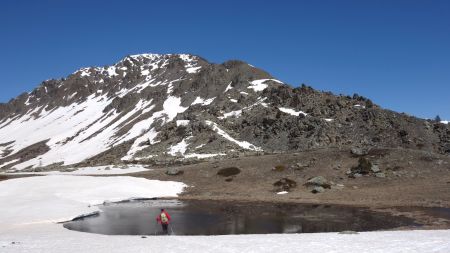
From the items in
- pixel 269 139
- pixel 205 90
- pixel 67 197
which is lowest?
pixel 67 197

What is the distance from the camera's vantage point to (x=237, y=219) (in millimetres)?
36562

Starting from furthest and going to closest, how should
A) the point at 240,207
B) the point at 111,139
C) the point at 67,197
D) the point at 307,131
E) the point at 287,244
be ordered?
the point at 111,139, the point at 307,131, the point at 67,197, the point at 240,207, the point at 287,244

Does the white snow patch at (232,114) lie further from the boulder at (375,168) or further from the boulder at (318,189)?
the boulder at (318,189)

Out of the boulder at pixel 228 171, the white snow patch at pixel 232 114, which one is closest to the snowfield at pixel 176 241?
the boulder at pixel 228 171

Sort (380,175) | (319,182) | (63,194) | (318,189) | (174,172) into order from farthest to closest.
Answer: (174,172), (380,175), (319,182), (63,194), (318,189)

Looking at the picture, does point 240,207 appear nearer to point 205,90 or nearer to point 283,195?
point 283,195

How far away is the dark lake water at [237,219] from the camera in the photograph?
31.8 m

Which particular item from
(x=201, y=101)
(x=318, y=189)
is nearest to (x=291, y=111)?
(x=201, y=101)

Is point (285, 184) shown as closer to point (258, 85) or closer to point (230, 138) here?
point (230, 138)

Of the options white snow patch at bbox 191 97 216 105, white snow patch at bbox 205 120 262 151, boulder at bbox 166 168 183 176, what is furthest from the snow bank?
white snow patch at bbox 191 97 216 105

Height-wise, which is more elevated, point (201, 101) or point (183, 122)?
point (201, 101)

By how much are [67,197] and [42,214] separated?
37.3ft

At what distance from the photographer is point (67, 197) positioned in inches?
1970

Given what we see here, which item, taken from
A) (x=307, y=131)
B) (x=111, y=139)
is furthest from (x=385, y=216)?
(x=111, y=139)
